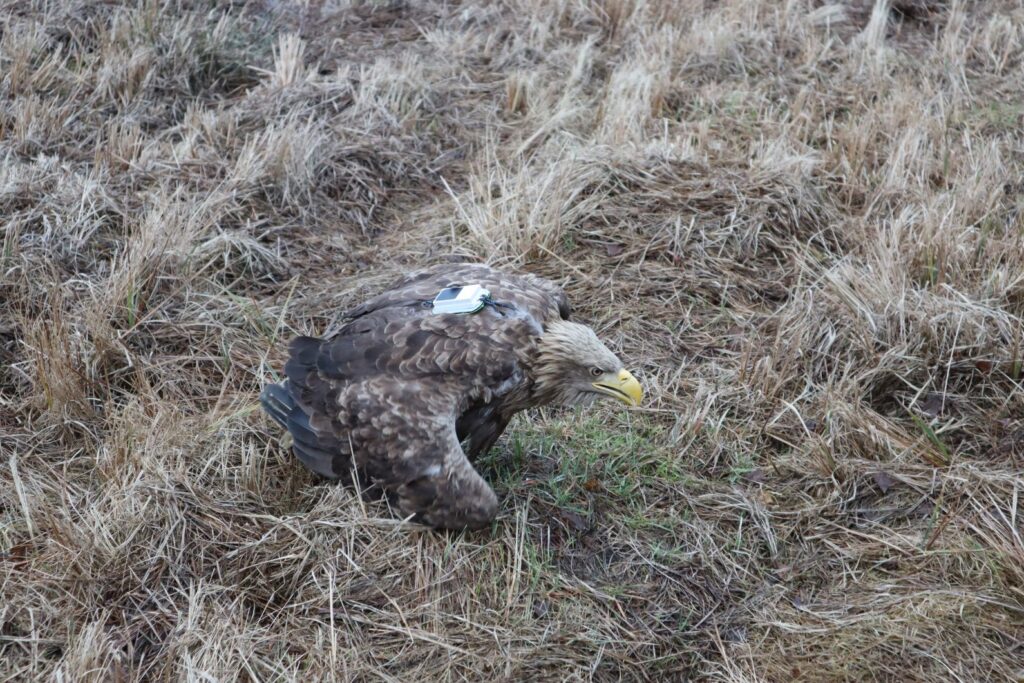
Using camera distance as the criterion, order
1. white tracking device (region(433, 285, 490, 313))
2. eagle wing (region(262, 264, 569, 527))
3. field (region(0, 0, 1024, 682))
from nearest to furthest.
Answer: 1. field (region(0, 0, 1024, 682))
2. eagle wing (region(262, 264, 569, 527))
3. white tracking device (region(433, 285, 490, 313))

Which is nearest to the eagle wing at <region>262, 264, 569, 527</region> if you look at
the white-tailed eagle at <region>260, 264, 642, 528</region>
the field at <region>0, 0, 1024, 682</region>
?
the white-tailed eagle at <region>260, 264, 642, 528</region>

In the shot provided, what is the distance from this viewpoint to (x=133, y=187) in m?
6.12

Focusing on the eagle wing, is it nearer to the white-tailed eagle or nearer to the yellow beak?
the white-tailed eagle

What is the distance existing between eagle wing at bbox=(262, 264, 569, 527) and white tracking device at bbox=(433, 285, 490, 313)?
0.11 ft

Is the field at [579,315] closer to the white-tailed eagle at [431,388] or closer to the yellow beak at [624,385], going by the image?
the white-tailed eagle at [431,388]

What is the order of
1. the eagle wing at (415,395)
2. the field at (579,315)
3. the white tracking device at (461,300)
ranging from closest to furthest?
the field at (579,315) < the eagle wing at (415,395) < the white tracking device at (461,300)

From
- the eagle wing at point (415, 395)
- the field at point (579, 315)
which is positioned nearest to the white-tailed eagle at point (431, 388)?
the eagle wing at point (415, 395)

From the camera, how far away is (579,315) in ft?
18.4

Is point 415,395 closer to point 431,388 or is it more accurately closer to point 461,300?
point 431,388

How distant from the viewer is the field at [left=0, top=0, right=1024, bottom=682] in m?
3.86

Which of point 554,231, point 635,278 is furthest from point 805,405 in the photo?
point 554,231

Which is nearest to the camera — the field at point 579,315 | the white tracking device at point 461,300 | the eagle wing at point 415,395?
the field at point 579,315

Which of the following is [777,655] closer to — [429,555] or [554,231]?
[429,555]

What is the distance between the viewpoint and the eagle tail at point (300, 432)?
4184mm
